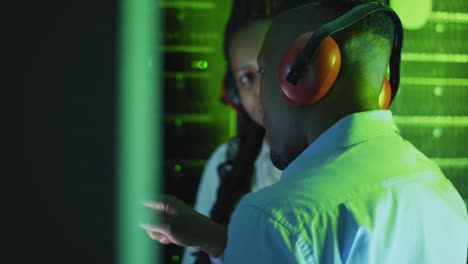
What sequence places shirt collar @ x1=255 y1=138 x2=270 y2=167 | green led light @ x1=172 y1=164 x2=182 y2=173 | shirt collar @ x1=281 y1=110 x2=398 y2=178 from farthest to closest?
1. green led light @ x1=172 y1=164 x2=182 y2=173
2. shirt collar @ x1=255 y1=138 x2=270 y2=167
3. shirt collar @ x1=281 y1=110 x2=398 y2=178

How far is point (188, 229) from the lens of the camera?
3.34 feet

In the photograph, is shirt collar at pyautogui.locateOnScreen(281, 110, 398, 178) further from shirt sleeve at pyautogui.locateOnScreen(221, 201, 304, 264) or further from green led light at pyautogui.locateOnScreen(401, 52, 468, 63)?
green led light at pyautogui.locateOnScreen(401, 52, 468, 63)

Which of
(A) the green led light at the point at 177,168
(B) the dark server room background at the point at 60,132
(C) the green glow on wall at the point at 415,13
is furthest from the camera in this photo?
(A) the green led light at the point at 177,168

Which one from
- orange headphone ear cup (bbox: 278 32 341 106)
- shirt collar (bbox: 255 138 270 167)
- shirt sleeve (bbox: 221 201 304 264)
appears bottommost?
shirt collar (bbox: 255 138 270 167)

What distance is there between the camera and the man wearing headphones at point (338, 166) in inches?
24.6

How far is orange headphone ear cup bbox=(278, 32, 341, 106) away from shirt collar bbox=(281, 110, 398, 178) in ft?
0.17

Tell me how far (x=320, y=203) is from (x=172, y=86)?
1.10 meters

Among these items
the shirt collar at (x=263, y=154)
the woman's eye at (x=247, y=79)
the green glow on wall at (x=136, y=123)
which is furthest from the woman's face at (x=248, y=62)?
the green glow on wall at (x=136, y=123)

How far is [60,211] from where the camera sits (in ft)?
0.91

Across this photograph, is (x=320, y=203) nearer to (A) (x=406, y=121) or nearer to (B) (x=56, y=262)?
(B) (x=56, y=262)

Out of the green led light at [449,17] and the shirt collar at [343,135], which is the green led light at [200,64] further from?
the shirt collar at [343,135]

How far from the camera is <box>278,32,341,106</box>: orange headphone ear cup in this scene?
76cm

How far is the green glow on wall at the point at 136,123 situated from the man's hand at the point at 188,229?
0.66m

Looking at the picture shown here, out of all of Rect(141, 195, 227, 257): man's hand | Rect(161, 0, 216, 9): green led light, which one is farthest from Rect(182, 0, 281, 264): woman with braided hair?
Rect(141, 195, 227, 257): man's hand
